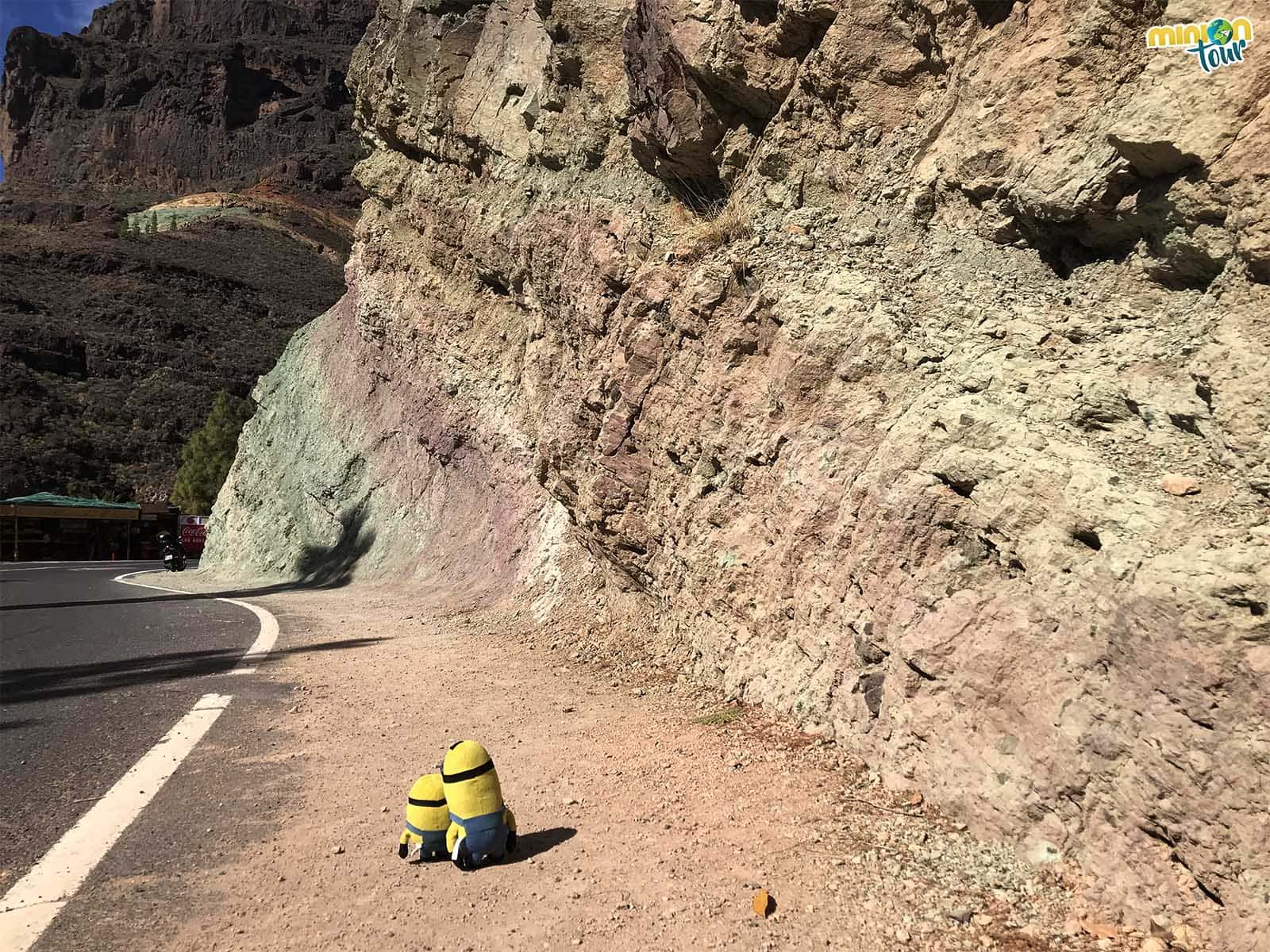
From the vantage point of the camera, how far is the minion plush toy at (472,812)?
3465 mm

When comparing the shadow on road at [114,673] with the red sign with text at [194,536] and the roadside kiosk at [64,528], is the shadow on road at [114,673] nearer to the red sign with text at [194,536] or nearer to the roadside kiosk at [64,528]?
the red sign with text at [194,536]

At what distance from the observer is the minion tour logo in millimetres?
4023

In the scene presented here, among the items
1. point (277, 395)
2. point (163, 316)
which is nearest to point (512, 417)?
point (277, 395)

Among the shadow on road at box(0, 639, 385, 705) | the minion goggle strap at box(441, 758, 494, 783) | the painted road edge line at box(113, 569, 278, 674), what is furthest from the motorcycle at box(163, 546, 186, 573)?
the minion goggle strap at box(441, 758, 494, 783)

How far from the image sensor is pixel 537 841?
3.79 m

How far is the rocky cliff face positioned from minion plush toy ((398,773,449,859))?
213cm

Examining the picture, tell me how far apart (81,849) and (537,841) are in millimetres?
2014

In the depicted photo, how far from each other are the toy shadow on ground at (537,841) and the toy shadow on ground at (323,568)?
15.9 meters

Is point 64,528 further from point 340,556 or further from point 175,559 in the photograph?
point 340,556

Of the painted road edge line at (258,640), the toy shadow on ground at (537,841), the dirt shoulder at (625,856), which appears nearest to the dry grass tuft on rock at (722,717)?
the dirt shoulder at (625,856)

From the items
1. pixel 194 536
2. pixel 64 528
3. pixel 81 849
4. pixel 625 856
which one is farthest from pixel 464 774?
pixel 64 528

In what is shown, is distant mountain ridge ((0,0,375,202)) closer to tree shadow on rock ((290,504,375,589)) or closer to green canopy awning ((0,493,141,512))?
green canopy awning ((0,493,141,512))

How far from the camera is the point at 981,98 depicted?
5.71m

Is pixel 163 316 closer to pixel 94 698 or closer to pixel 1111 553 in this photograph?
pixel 94 698
